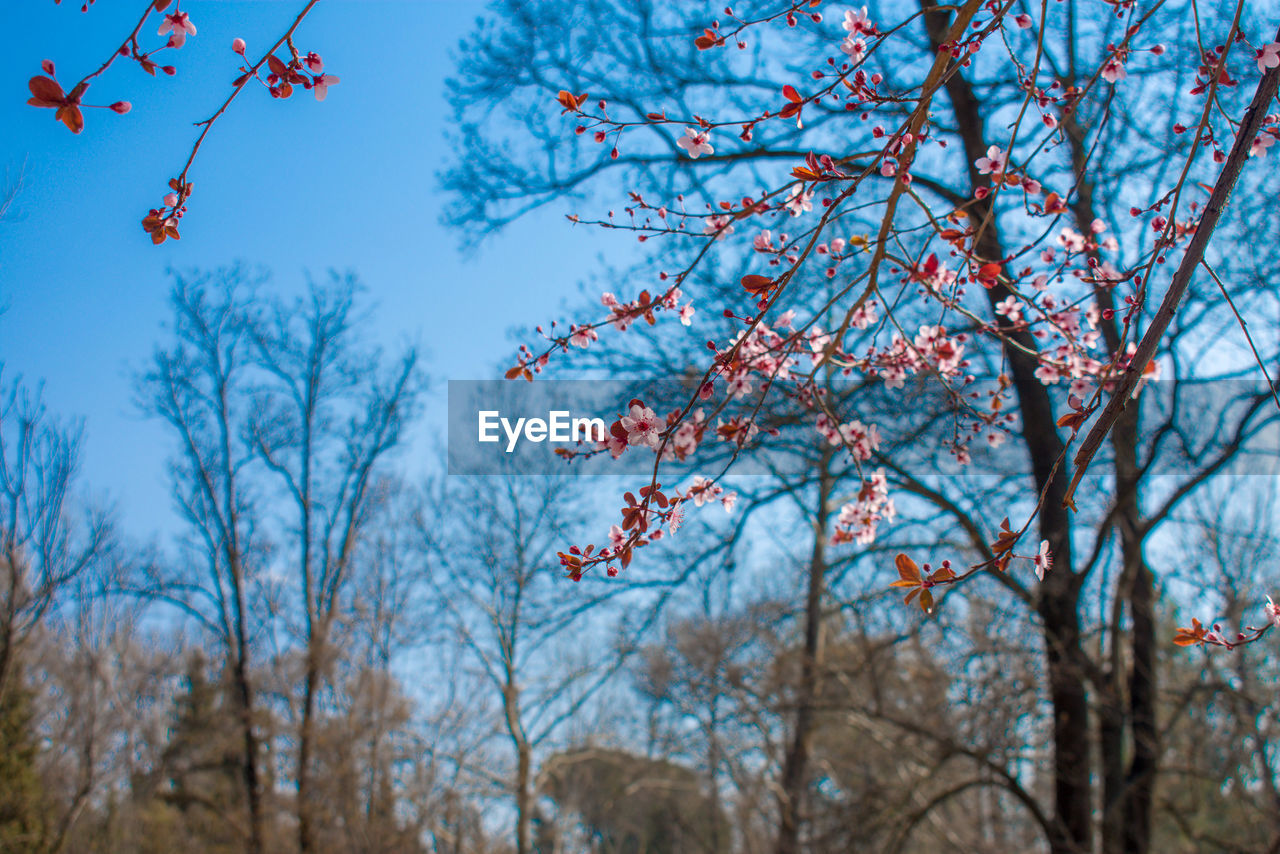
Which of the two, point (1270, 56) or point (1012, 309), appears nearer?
point (1270, 56)

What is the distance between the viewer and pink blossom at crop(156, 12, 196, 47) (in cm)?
127

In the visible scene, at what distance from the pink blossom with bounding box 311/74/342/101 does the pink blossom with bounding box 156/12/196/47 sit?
22 cm

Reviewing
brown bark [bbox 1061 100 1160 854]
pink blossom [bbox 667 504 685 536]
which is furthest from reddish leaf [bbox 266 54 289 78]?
brown bark [bbox 1061 100 1160 854]

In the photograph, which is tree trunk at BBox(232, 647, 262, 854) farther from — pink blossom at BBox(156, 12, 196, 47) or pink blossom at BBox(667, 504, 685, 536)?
pink blossom at BBox(156, 12, 196, 47)

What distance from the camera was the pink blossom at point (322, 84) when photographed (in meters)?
1.46

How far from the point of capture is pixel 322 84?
57.9 inches

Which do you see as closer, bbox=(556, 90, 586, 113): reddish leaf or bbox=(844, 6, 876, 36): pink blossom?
bbox=(556, 90, 586, 113): reddish leaf

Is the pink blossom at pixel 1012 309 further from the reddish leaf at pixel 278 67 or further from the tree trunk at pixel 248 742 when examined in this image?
the tree trunk at pixel 248 742

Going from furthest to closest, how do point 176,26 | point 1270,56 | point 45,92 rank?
point 1270,56, point 176,26, point 45,92

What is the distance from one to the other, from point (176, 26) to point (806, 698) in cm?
557

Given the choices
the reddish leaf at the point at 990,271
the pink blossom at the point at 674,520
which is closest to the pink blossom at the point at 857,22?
the reddish leaf at the point at 990,271

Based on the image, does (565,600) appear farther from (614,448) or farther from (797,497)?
(614,448)

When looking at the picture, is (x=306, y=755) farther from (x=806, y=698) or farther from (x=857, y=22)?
(x=857, y=22)

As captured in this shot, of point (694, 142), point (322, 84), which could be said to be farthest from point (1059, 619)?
point (322, 84)
